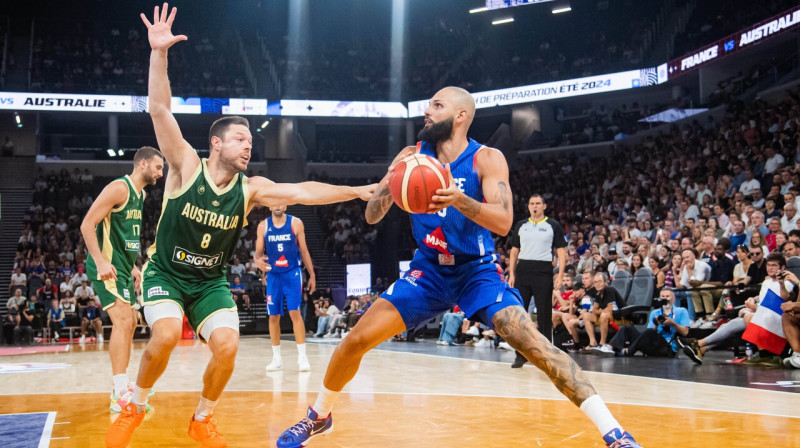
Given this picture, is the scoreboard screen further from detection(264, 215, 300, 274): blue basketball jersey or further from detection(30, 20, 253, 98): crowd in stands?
detection(264, 215, 300, 274): blue basketball jersey

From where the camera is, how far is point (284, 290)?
29.9ft

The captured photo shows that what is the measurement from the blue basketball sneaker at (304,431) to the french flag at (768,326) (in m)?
6.58

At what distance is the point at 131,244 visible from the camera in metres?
6.50

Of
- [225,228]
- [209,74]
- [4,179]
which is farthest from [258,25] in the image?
[225,228]

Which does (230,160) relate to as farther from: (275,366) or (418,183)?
(275,366)

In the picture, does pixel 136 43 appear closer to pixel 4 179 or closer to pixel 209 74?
pixel 209 74

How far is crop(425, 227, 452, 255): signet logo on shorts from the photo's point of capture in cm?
417

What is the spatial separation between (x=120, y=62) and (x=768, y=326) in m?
27.9

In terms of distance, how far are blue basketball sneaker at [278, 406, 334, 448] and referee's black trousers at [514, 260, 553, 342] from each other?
4.78 m

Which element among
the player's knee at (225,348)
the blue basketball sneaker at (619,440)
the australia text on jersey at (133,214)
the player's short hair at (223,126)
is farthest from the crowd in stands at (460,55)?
the blue basketball sneaker at (619,440)

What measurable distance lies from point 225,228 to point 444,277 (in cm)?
143

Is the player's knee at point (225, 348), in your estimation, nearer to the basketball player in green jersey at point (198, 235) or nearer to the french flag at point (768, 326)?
the basketball player in green jersey at point (198, 235)

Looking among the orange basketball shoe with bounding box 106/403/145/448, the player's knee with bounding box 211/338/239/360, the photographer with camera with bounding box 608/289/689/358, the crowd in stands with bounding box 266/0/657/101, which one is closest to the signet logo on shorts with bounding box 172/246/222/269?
the player's knee with bounding box 211/338/239/360

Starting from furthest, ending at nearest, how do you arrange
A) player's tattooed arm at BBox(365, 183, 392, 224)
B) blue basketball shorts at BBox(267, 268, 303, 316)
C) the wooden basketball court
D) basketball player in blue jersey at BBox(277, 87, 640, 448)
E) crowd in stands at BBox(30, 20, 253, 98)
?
crowd in stands at BBox(30, 20, 253, 98)
blue basketball shorts at BBox(267, 268, 303, 316)
the wooden basketball court
player's tattooed arm at BBox(365, 183, 392, 224)
basketball player in blue jersey at BBox(277, 87, 640, 448)
